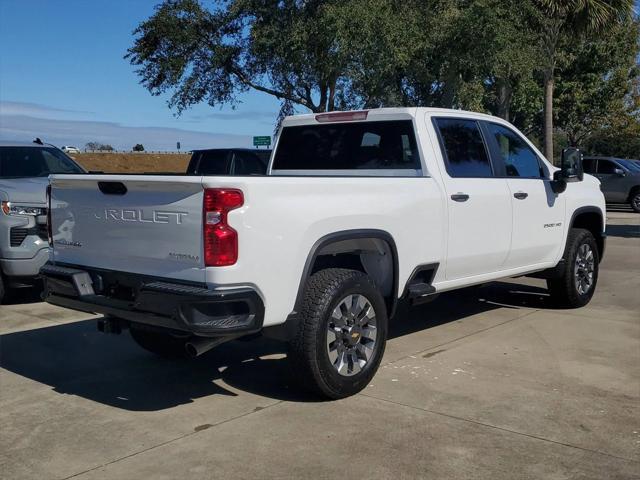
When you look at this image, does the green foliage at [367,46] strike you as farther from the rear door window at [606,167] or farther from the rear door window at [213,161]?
the rear door window at [213,161]

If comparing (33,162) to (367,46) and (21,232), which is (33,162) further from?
(367,46)

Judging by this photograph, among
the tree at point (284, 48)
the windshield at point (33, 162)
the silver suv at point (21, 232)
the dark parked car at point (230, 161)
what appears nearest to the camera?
the silver suv at point (21, 232)

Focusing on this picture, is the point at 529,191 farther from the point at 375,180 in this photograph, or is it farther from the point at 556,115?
the point at 556,115

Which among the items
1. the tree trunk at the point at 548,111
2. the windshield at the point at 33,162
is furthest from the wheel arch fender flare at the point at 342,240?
the tree trunk at the point at 548,111

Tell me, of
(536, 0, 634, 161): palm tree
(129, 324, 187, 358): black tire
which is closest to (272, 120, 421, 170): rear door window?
(129, 324, 187, 358): black tire

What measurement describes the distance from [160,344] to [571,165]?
4.22 m

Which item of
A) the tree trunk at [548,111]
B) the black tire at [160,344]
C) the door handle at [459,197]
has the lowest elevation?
the black tire at [160,344]

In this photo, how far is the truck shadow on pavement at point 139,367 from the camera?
5.10 m

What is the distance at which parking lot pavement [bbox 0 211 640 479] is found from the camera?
3.88 m

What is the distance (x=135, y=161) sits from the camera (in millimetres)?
59375

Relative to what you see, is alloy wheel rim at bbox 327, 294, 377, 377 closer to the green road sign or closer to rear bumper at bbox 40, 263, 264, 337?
rear bumper at bbox 40, 263, 264, 337

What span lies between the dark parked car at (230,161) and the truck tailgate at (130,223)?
18.1 feet

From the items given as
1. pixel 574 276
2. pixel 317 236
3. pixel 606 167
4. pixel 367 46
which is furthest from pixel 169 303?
pixel 606 167

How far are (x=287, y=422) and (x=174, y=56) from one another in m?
19.3
